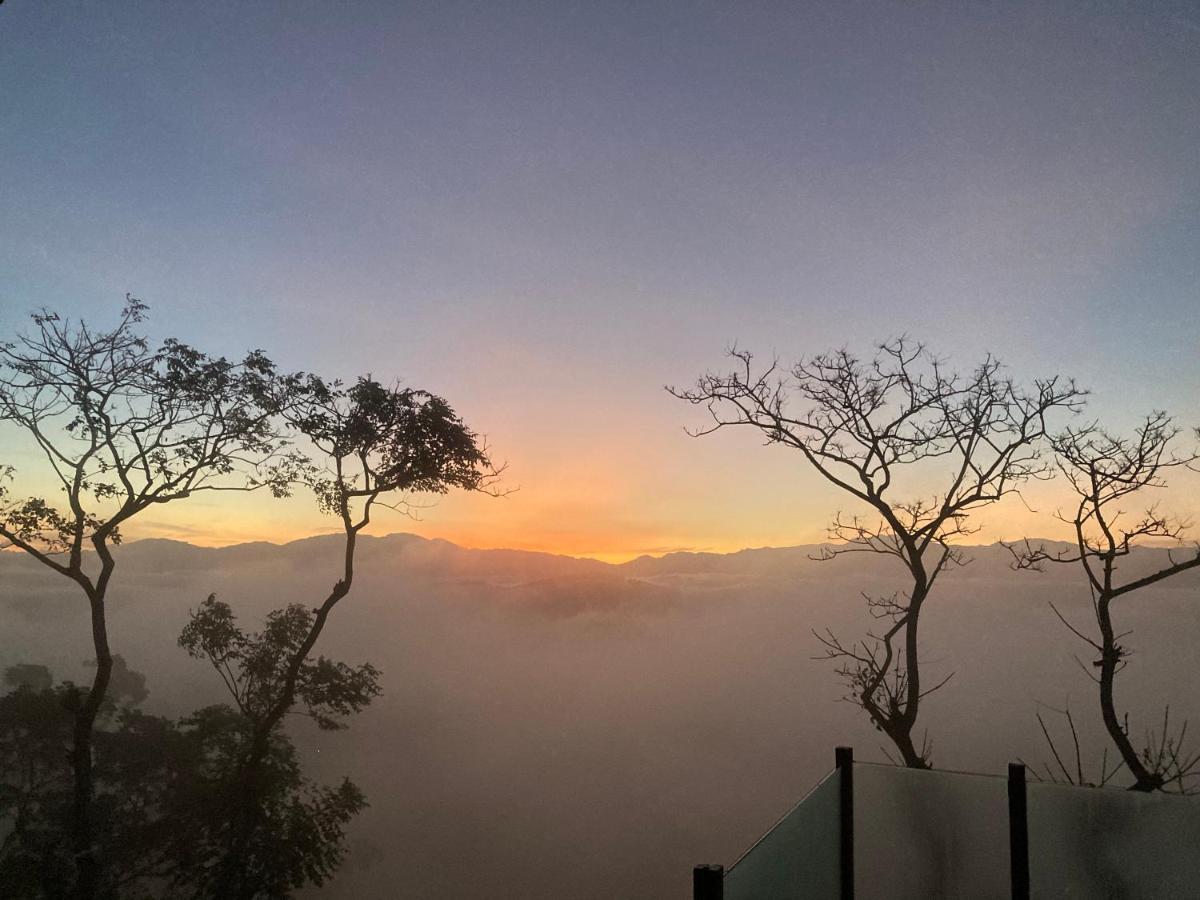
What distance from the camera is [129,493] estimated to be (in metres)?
8.91

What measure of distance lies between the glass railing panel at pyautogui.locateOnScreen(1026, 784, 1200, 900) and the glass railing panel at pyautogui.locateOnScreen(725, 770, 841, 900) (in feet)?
3.14

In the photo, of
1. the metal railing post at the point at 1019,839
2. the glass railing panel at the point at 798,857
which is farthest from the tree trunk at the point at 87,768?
the metal railing post at the point at 1019,839

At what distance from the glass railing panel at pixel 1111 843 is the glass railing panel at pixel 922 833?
0.22 metres

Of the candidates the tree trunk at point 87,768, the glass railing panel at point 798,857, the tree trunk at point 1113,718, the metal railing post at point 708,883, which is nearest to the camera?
the metal railing post at point 708,883

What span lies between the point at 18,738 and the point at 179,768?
2885 mm

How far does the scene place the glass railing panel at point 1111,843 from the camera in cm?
296

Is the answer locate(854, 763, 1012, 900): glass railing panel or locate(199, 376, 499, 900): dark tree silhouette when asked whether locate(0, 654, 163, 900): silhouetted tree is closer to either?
locate(199, 376, 499, 900): dark tree silhouette

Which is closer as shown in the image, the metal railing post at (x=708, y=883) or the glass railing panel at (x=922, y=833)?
the metal railing post at (x=708, y=883)

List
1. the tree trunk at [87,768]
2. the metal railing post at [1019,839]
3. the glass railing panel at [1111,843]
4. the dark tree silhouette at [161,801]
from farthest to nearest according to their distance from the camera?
the dark tree silhouette at [161,801] < the tree trunk at [87,768] < the metal railing post at [1019,839] < the glass railing panel at [1111,843]

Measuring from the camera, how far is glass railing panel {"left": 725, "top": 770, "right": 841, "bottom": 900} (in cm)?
253

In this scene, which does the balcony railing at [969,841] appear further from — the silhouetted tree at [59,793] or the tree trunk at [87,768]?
the silhouetted tree at [59,793]

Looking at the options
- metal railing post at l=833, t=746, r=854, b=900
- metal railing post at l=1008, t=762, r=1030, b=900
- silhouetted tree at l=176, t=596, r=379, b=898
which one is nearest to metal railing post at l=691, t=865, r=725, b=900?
metal railing post at l=833, t=746, r=854, b=900

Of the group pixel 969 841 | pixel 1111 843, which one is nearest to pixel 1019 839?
pixel 969 841

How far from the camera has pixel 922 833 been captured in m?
3.51
